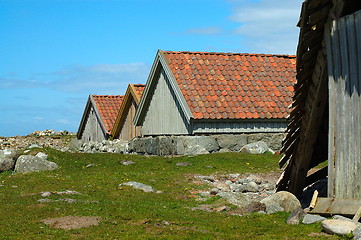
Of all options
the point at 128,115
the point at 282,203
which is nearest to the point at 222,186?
the point at 282,203

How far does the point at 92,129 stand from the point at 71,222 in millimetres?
30507

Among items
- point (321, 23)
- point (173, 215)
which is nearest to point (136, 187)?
point (173, 215)

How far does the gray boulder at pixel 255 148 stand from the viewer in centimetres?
2477

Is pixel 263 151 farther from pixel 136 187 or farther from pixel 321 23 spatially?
pixel 321 23

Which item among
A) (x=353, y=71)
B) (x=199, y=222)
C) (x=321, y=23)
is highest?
→ (x=321, y=23)

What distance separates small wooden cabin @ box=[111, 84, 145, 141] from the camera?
1342 inches

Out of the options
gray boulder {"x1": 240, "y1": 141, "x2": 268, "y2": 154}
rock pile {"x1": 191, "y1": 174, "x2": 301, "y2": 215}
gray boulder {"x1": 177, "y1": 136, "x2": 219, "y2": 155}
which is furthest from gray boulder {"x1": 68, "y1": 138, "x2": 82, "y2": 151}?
rock pile {"x1": 191, "y1": 174, "x2": 301, "y2": 215}

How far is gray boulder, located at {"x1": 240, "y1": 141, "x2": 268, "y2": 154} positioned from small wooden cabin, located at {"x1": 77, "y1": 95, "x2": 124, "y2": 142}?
15049 mm

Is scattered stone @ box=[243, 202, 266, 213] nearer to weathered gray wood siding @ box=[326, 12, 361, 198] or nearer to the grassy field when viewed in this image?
the grassy field

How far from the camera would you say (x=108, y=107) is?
133 feet

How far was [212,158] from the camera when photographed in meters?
22.8

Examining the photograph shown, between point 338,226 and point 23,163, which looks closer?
point 338,226

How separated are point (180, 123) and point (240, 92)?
303cm

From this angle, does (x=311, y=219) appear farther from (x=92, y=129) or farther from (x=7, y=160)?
(x=92, y=129)
